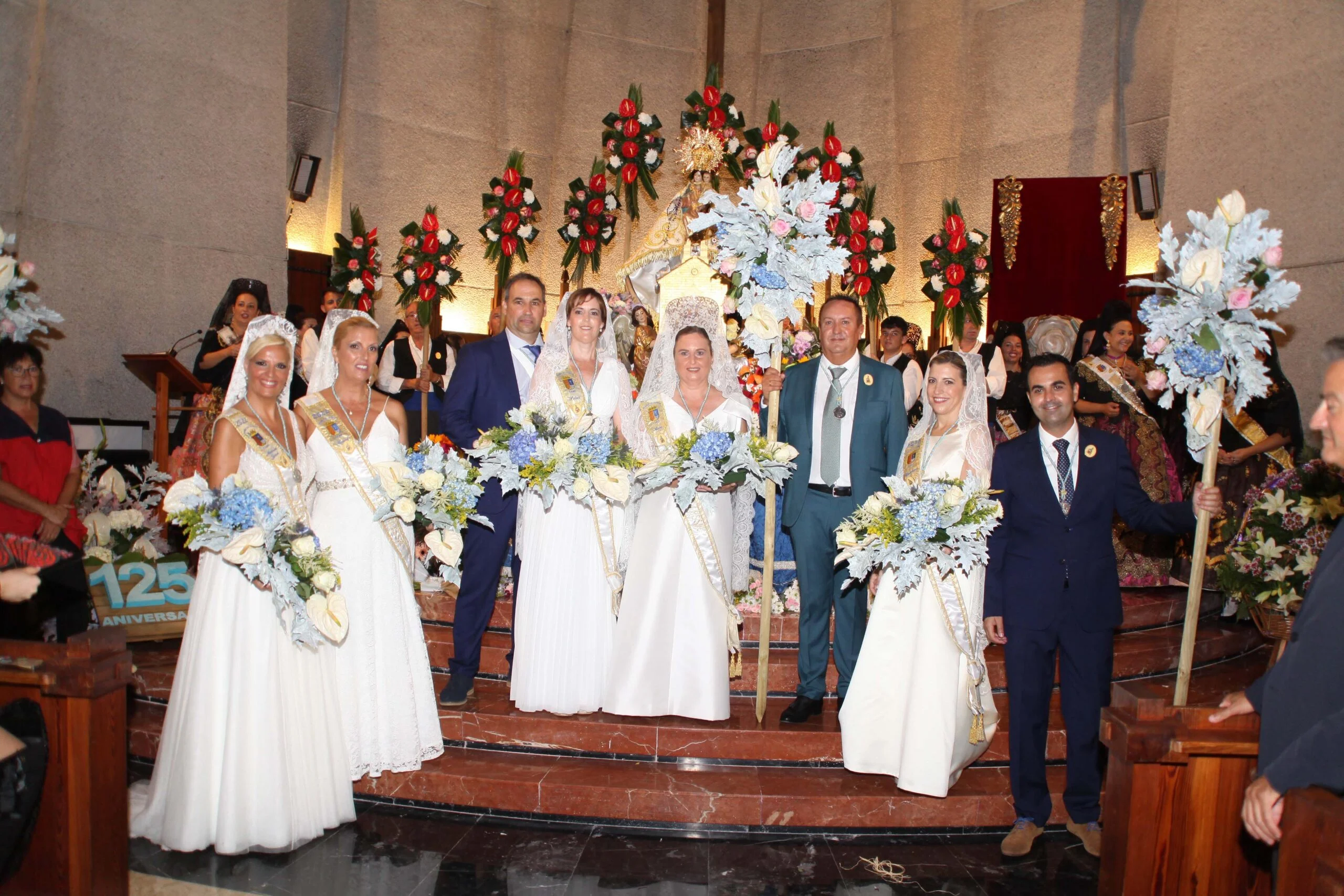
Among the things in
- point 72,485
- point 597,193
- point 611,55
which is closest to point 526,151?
point 611,55

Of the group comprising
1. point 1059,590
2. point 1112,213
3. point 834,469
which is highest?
point 1112,213

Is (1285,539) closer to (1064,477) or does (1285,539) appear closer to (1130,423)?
(1130,423)

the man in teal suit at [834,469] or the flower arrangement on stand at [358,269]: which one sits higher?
the flower arrangement on stand at [358,269]

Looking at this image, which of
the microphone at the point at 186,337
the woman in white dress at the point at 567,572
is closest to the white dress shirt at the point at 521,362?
the woman in white dress at the point at 567,572

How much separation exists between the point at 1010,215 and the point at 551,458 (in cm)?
784

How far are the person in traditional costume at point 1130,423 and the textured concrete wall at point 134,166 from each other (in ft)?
24.7

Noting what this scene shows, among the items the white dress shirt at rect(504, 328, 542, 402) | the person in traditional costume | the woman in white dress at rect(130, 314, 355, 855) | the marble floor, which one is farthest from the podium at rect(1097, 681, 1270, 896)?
the person in traditional costume

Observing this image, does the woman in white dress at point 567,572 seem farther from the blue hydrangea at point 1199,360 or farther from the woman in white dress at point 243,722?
the blue hydrangea at point 1199,360

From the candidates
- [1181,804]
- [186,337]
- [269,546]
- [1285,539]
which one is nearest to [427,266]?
[186,337]

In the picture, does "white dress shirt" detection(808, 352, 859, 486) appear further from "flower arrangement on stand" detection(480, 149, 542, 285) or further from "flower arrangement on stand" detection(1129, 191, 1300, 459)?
"flower arrangement on stand" detection(480, 149, 542, 285)

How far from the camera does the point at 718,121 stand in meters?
9.03

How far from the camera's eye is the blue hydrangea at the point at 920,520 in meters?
4.13

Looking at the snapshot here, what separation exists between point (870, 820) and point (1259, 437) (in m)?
4.43

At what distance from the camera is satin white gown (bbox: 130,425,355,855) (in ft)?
12.7
